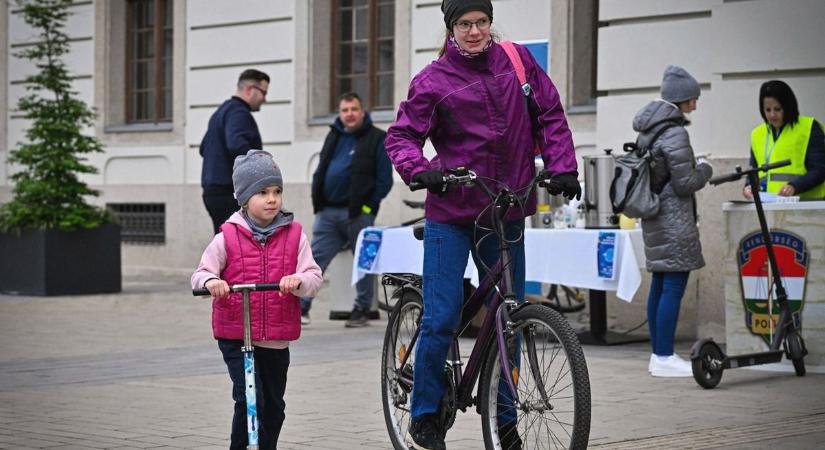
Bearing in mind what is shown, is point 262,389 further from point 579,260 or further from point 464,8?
point 579,260

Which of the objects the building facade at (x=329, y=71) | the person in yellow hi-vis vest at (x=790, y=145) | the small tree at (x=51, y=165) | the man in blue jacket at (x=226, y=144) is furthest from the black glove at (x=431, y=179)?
the small tree at (x=51, y=165)

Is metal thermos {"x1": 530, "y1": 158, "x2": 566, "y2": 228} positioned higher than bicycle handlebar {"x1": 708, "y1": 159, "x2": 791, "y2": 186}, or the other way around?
bicycle handlebar {"x1": 708, "y1": 159, "x2": 791, "y2": 186}

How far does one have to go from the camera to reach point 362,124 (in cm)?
1302

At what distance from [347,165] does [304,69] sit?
539cm

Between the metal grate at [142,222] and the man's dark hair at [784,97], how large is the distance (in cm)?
1159

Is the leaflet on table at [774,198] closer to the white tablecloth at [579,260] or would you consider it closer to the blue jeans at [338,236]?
the white tablecloth at [579,260]

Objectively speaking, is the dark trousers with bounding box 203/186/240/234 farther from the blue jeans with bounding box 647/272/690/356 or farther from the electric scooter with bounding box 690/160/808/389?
the electric scooter with bounding box 690/160/808/389

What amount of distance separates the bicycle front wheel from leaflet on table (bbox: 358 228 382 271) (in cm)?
634

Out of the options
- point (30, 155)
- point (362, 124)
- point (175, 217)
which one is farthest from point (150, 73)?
point (362, 124)

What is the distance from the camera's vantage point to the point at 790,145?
9.83 metres

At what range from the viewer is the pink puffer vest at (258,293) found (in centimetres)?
539

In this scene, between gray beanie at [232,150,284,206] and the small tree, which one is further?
the small tree

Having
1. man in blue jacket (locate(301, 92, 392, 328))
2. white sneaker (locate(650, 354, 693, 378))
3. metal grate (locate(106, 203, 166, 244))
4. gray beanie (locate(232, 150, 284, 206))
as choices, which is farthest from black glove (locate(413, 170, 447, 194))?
metal grate (locate(106, 203, 166, 244))

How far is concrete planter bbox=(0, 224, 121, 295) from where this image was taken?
16.2 metres
